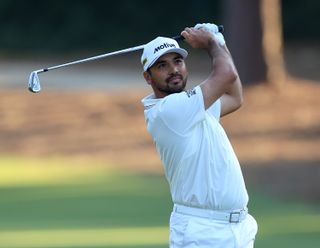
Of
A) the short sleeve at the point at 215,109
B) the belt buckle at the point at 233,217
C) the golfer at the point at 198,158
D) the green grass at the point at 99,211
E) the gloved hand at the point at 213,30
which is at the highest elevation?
the green grass at the point at 99,211

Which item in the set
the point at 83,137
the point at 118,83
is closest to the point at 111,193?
the point at 83,137

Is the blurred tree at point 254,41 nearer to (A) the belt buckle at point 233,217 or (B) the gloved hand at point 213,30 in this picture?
(B) the gloved hand at point 213,30

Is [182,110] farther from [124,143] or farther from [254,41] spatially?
[254,41]

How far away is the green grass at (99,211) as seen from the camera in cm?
1180

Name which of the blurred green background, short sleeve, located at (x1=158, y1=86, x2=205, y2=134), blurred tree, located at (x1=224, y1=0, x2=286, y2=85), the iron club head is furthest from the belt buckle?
blurred tree, located at (x1=224, y1=0, x2=286, y2=85)

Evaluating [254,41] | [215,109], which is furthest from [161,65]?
[254,41]

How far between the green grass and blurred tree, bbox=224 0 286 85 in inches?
277

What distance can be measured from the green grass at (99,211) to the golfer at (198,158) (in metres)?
4.61

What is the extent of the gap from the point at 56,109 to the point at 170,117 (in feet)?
60.6

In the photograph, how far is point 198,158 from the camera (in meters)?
6.60

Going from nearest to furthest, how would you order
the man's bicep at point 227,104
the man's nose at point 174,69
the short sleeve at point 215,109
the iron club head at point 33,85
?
the man's nose at point 174,69
the short sleeve at point 215,109
the man's bicep at point 227,104
the iron club head at point 33,85

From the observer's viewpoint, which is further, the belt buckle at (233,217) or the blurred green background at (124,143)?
the blurred green background at (124,143)

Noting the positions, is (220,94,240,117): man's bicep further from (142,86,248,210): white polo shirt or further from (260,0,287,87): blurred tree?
(260,0,287,87): blurred tree

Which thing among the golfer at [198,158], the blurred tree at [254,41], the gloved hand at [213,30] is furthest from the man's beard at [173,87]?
the blurred tree at [254,41]
